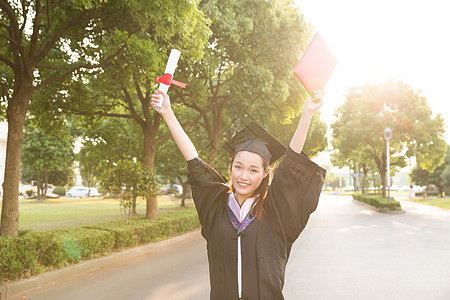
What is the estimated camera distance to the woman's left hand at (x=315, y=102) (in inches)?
87.7

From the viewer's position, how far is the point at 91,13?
955cm

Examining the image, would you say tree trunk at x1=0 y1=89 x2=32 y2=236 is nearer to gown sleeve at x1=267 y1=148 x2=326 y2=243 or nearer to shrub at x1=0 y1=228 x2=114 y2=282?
shrub at x1=0 y1=228 x2=114 y2=282

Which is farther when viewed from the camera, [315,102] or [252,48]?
[252,48]

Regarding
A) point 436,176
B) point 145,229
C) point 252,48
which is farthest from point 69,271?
point 436,176

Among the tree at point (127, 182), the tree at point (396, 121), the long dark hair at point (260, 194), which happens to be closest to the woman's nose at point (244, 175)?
the long dark hair at point (260, 194)

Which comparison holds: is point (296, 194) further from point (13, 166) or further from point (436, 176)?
point (436, 176)

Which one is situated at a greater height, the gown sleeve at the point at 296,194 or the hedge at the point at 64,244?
the gown sleeve at the point at 296,194

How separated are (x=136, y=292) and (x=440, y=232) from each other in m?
12.7

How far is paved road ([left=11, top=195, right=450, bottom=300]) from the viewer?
670 cm

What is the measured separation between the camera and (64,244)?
26.7 feet

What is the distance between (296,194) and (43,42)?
8.52m

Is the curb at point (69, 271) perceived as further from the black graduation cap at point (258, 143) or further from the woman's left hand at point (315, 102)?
the woman's left hand at point (315, 102)

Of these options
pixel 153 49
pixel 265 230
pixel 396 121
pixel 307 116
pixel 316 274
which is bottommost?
pixel 316 274

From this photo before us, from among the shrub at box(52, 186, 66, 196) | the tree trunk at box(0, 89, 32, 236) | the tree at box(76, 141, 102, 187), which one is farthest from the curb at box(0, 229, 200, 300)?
the shrub at box(52, 186, 66, 196)
